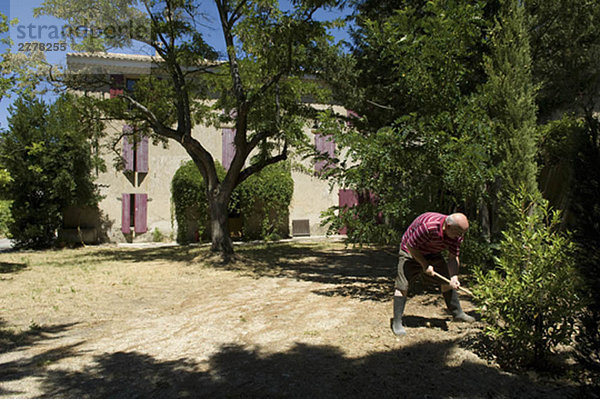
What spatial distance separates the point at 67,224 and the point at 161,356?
50.1 feet

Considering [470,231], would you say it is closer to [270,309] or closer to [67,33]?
[270,309]

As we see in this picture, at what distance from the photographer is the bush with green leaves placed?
121 inches

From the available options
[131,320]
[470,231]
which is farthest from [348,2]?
[131,320]

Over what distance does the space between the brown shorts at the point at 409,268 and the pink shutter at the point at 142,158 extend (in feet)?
49.4

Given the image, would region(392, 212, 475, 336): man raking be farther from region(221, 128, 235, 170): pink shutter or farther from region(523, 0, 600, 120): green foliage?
region(221, 128, 235, 170): pink shutter

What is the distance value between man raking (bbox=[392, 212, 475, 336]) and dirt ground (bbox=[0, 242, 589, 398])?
10.4 inches

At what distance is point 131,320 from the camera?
520 cm

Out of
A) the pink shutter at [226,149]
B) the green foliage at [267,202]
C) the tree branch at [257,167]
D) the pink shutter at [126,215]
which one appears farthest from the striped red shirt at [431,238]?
the pink shutter at [126,215]

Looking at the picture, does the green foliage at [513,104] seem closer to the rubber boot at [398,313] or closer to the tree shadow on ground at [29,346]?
the rubber boot at [398,313]

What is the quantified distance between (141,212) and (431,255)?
14906 millimetres

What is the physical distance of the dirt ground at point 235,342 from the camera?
118 inches

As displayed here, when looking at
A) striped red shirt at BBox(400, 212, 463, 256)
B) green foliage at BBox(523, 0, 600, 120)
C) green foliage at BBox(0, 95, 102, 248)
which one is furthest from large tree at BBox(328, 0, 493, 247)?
green foliage at BBox(0, 95, 102, 248)

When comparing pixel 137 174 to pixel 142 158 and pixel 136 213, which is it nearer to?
pixel 142 158

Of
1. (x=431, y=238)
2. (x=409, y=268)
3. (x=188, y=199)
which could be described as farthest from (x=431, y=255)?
(x=188, y=199)
